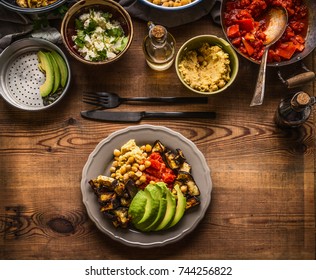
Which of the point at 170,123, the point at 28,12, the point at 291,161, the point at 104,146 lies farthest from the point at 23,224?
the point at 291,161

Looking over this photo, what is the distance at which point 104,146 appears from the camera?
8.11 ft

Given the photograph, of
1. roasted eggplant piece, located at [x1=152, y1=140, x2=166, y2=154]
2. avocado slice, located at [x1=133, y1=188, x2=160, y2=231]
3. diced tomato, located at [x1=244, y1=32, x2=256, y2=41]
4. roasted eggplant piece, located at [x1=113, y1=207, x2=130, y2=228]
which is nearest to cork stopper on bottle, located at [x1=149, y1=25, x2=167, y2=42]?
diced tomato, located at [x1=244, y1=32, x2=256, y2=41]

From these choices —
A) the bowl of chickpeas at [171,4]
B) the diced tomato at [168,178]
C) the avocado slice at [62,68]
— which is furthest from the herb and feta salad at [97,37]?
the diced tomato at [168,178]

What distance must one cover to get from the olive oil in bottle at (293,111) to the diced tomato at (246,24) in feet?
1.43

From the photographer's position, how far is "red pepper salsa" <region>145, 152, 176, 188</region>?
2.45 metres

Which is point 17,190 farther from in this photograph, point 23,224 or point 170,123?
point 170,123

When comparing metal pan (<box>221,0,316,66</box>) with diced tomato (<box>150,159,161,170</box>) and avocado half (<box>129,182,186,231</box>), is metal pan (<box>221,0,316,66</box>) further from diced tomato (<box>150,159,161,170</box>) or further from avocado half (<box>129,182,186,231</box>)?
avocado half (<box>129,182,186,231</box>)

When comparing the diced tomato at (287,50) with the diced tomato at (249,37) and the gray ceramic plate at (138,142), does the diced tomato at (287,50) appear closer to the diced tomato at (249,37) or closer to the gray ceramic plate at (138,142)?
the diced tomato at (249,37)

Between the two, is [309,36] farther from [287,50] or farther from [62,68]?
[62,68]

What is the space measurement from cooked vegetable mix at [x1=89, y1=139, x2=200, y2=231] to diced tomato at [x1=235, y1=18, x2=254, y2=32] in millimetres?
768

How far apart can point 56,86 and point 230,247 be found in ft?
4.39

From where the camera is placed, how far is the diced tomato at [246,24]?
2.44 metres

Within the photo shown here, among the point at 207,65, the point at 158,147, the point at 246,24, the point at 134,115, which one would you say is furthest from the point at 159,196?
the point at 246,24

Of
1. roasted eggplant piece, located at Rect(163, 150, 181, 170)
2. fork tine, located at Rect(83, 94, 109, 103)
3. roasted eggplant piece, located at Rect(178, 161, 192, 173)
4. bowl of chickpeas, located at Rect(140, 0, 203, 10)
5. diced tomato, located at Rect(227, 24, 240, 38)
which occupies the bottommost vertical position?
roasted eggplant piece, located at Rect(178, 161, 192, 173)
